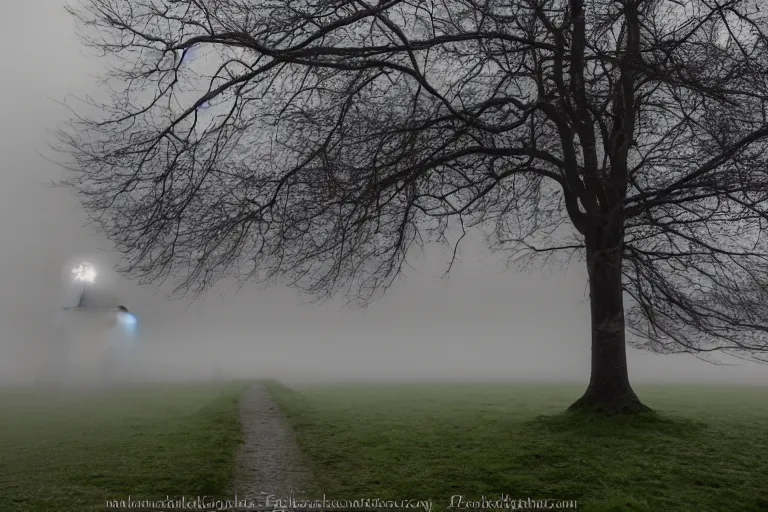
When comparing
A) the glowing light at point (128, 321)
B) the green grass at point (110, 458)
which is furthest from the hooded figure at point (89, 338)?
the green grass at point (110, 458)

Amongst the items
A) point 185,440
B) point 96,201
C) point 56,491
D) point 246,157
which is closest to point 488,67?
point 246,157

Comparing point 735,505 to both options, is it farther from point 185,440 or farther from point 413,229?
point 185,440

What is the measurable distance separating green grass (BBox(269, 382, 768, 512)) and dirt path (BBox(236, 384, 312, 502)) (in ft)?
1.20

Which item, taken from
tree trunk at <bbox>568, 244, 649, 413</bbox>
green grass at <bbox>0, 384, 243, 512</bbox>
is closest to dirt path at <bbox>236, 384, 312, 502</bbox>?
green grass at <bbox>0, 384, 243, 512</bbox>

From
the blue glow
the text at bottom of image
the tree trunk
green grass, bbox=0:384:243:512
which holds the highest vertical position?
the blue glow

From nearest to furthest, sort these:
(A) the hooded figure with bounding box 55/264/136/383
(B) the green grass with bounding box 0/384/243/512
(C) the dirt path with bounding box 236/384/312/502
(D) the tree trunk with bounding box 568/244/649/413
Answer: (B) the green grass with bounding box 0/384/243/512 → (C) the dirt path with bounding box 236/384/312/502 → (D) the tree trunk with bounding box 568/244/649/413 → (A) the hooded figure with bounding box 55/264/136/383

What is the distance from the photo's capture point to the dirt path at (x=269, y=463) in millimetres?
7992

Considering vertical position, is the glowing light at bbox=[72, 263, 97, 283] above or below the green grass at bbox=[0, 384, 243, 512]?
above

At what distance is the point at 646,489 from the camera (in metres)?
7.84

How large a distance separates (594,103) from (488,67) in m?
2.95

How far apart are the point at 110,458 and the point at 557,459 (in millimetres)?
8598

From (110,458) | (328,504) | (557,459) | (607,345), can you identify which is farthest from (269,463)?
(607,345)

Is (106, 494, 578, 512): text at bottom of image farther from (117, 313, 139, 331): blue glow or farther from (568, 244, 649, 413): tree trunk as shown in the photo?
(117, 313, 139, 331): blue glow

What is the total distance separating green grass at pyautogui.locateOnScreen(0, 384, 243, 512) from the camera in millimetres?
7664
